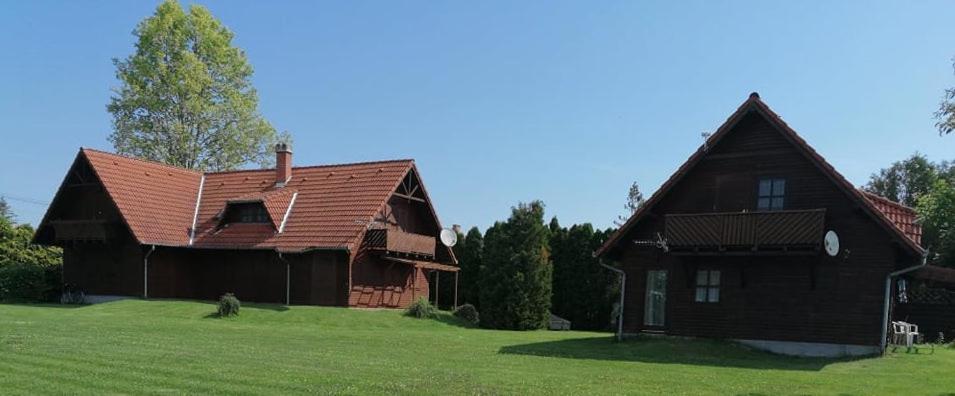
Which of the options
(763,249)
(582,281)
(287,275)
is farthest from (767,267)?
(287,275)

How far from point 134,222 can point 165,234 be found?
136cm

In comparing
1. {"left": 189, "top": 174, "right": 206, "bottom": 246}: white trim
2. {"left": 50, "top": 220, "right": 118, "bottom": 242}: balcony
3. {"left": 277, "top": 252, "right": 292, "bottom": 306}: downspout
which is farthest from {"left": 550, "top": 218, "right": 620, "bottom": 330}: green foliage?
{"left": 50, "top": 220, "right": 118, "bottom": 242}: balcony

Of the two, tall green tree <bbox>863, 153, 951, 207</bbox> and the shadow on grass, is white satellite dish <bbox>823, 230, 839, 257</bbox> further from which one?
tall green tree <bbox>863, 153, 951, 207</bbox>

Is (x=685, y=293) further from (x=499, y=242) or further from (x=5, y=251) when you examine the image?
(x=5, y=251)

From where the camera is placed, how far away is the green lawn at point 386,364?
11.3m

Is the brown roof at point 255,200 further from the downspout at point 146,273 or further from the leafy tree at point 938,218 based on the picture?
the leafy tree at point 938,218

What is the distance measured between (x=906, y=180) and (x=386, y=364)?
67025mm

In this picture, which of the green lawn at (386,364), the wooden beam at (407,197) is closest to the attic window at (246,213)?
the wooden beam at (407,197)

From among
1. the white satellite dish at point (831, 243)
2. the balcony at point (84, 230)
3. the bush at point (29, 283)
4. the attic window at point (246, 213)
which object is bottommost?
the bush at point (29, 283)

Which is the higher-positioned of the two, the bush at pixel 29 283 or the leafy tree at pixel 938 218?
the leafy tree at pixel 938 218

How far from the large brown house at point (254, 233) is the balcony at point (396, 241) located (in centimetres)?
4

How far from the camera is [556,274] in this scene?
1347 inches

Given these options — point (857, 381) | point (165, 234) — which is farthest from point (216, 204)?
point (857, 381)

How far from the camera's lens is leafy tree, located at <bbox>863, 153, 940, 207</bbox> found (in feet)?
218
